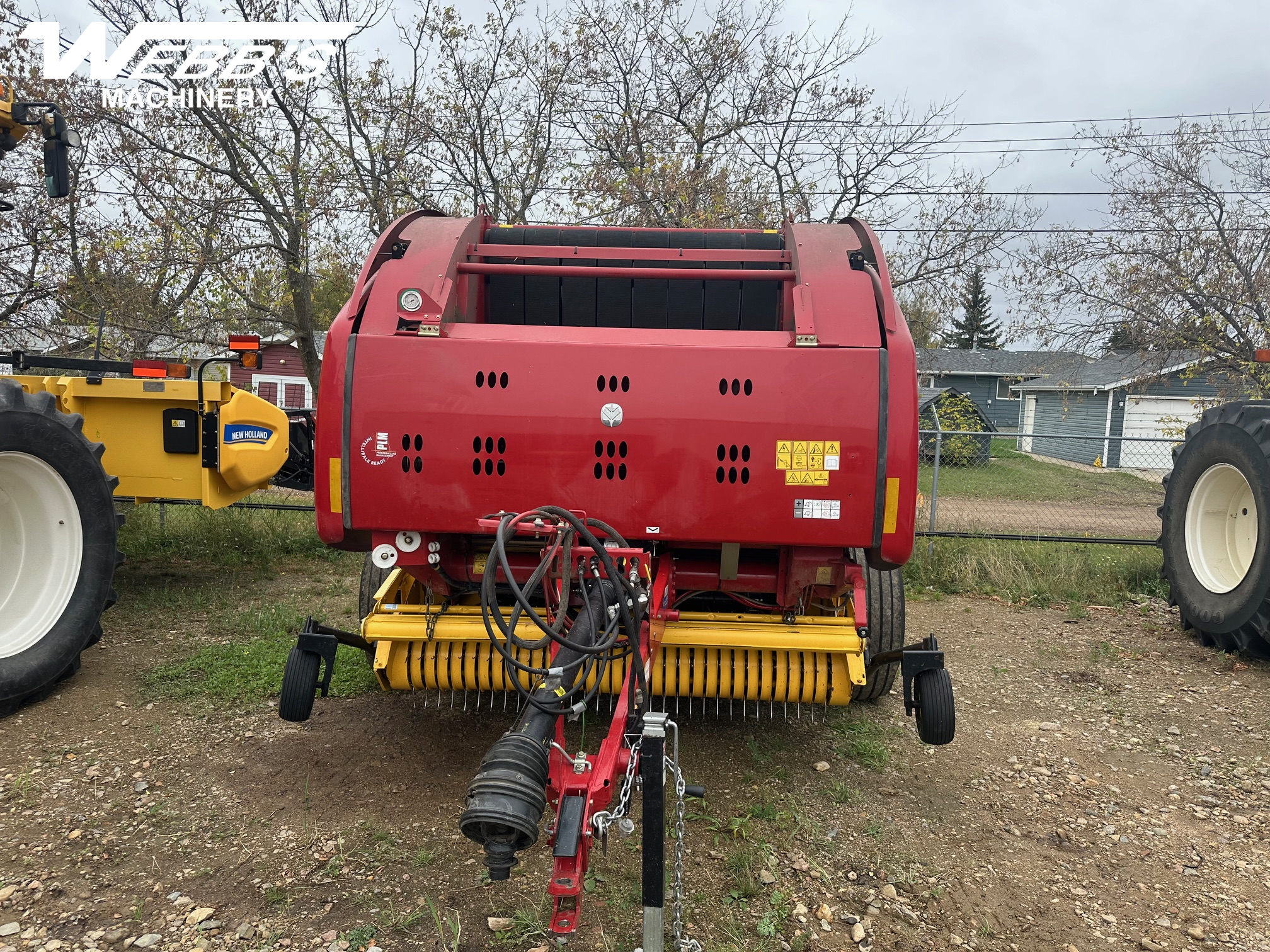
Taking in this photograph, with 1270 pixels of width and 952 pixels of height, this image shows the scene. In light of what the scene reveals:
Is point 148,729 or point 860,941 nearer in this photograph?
point 860,941

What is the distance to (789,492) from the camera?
314cm

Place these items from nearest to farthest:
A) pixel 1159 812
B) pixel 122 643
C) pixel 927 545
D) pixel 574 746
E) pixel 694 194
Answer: pixel 1159 812, pixel 574 746, pixel 122 643, pixel 927 545, pixel 694 194

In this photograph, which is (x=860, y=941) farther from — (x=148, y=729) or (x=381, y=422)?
(x=148, y=729)

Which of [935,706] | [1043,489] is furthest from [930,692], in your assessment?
[1043,489]

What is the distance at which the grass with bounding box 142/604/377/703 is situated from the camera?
4297mm

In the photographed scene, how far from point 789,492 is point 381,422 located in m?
1.51

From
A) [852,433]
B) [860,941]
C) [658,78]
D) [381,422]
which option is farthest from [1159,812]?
[658,78]

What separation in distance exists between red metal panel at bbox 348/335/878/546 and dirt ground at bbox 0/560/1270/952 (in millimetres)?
1129

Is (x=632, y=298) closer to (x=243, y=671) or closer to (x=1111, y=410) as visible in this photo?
(x=243, y=671)

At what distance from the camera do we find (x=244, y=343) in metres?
4.76

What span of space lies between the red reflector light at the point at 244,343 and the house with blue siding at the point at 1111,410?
10.4 meters

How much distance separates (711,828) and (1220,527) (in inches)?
190

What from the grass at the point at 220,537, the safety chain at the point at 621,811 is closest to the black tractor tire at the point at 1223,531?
the safety chain at the point at 621,811

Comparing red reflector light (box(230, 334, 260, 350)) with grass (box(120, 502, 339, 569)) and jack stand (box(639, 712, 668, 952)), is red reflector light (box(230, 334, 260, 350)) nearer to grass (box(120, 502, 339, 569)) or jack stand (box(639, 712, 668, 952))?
grass (box(120, 502, 339, 569))
